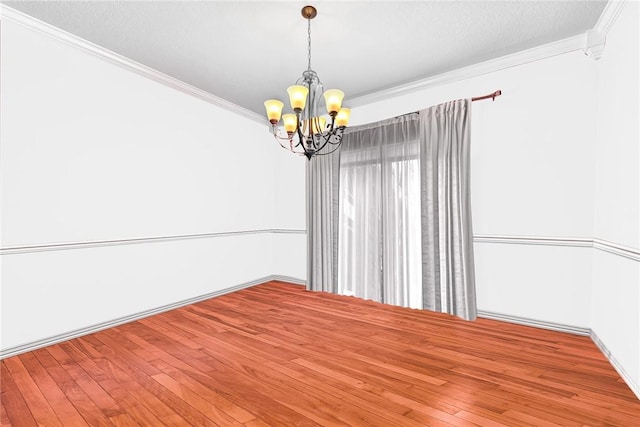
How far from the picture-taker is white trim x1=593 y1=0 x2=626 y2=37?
240 cm

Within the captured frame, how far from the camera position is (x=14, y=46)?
267 cm

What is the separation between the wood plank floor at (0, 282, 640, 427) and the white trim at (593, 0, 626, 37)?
104 inches

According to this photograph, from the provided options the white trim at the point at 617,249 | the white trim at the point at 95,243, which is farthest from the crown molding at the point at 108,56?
the white trim at the point at 617,249

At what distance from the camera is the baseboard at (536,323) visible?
2996mm

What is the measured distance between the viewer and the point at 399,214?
13.1ft

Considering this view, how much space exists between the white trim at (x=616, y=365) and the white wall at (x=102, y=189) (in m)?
4.14

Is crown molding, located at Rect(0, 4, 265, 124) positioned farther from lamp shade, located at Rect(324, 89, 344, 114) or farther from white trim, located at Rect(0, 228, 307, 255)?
lamp shade, located at Rect(324, 89, 344, 114)

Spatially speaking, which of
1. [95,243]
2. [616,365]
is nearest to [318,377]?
[616,365]

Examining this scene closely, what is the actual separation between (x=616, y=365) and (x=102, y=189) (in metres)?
4.59

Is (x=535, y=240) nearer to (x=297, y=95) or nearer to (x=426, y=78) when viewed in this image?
(x=426, y=78)

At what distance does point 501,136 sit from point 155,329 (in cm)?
407

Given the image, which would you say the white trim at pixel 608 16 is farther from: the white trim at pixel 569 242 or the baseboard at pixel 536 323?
the baseboard at pixel 536 323

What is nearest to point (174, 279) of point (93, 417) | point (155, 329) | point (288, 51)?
point (155, 329)

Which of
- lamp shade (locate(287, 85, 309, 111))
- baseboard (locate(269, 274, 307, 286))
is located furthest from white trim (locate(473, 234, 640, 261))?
baseboard (locate(269, 274, 307, 286))
